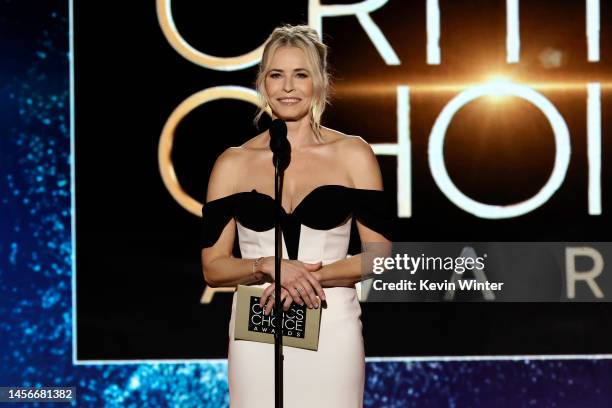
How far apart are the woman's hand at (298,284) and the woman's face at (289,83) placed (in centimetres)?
42

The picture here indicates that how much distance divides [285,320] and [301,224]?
273 millimetres

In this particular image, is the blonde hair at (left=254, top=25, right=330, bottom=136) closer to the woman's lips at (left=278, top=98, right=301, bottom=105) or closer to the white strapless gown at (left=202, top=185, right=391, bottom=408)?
the woman's lips at (left=278, top=98, right=301, bottom=105)

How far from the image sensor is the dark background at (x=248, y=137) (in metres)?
3.95

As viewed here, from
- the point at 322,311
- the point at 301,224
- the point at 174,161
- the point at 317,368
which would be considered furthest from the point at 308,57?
the point at 174,161

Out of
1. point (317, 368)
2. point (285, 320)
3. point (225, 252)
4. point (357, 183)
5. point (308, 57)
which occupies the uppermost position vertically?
point (308, 57)

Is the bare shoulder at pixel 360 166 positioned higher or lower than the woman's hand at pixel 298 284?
higher

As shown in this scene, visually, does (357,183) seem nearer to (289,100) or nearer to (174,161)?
(289,100)

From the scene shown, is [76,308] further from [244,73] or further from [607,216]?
[607,216]

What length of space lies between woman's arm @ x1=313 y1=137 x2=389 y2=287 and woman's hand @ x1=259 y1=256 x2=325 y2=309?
0.07 meters

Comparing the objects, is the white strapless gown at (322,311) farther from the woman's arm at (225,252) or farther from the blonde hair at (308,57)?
the blonde hair at (308,57)

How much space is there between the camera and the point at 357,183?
97.1 inches

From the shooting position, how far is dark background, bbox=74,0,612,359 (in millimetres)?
3953

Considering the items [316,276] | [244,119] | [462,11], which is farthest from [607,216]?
[316,276]

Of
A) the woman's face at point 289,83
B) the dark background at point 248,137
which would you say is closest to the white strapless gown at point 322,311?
the woman's face at point 289,83
